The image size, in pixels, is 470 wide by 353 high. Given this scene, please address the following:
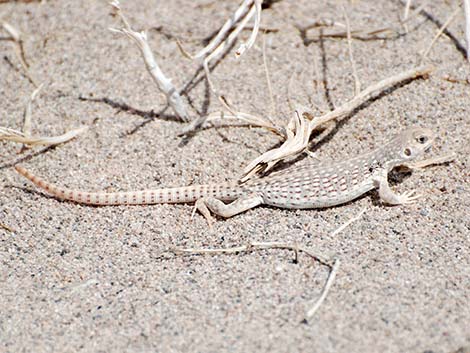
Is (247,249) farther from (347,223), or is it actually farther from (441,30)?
(441,30)

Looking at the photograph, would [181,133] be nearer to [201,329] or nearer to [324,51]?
[324,51]

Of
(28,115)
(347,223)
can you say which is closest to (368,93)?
(347,223)

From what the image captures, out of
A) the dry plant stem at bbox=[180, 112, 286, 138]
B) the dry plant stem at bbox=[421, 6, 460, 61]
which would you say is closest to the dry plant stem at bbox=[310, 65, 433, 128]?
the dry plant stem at bbox=[421, 6, 460, 61]

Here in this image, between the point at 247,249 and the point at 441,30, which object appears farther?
the point at 441,30

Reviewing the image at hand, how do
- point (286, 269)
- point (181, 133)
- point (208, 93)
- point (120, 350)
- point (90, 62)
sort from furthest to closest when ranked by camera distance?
1. point (90, 62)
2. point (208, 93)
3. point (181, 133)
4. point (286, 269)
5. point (120, 350)

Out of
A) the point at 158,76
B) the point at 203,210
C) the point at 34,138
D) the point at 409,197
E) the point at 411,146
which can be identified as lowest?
the point at 409,197

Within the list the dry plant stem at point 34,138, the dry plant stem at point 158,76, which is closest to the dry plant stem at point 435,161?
the dry plant stem at point 158,76

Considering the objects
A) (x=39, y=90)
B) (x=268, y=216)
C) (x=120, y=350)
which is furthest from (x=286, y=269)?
(x=39, y=90)

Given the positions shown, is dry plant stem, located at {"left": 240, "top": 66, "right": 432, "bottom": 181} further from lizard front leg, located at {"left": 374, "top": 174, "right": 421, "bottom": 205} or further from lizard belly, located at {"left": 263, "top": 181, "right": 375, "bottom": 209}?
lizard front leg, located at {"left": 374, "top": 174, "right": 421, "bottom": 205}
